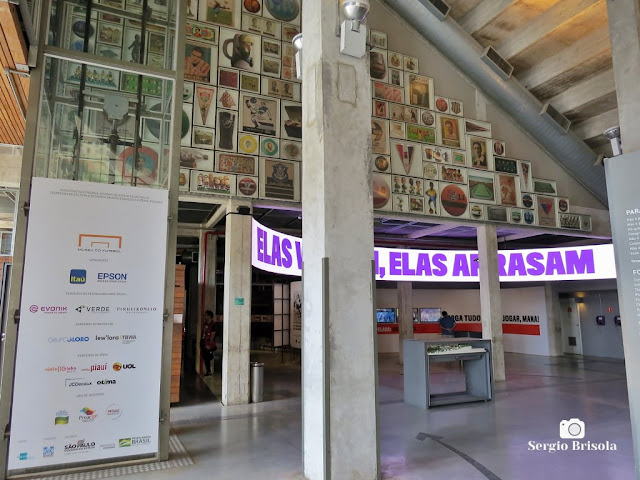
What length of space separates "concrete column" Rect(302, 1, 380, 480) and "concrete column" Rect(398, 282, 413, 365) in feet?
31.1

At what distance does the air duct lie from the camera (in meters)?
10.1

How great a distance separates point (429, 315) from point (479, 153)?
7808 millimetres

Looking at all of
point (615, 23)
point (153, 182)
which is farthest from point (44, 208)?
point (615, 23)

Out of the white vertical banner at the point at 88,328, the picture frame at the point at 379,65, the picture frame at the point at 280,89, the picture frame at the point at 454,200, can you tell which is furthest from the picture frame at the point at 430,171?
the white vertical banner at the point at 88,328

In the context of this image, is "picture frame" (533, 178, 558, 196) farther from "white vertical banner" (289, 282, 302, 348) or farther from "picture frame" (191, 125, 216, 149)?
"picture frame" (191, 125, 216, 149)

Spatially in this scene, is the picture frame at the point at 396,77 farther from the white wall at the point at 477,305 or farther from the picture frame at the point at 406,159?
the white wall at the point at 477,305

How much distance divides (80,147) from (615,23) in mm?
5578

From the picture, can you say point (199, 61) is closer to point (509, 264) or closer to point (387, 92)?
point (387, 92)

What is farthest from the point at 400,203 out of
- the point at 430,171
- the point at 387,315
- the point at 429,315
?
the point at 429,315

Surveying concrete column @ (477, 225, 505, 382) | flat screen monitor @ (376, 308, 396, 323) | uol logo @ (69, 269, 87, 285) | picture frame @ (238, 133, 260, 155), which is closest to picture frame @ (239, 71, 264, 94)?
picture frame @ (238, 133, 260, 155)

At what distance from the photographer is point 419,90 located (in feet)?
33.8

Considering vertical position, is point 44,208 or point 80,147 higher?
point 80,147

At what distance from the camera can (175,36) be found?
17.7ft

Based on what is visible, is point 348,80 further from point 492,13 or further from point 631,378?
point 492,13
